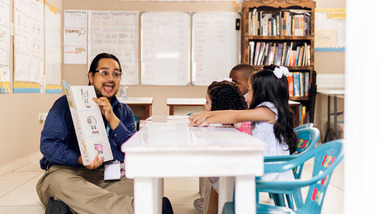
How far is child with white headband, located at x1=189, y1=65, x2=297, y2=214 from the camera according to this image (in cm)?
179

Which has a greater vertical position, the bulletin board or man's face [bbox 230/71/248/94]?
the bulletin board

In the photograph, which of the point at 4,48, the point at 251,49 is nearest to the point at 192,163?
the point at 4,48

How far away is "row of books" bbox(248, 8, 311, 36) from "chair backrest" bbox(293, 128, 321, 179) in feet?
10.2

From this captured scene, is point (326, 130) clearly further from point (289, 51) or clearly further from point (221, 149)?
point (221, 149)

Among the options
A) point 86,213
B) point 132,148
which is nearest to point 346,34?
point 132,148

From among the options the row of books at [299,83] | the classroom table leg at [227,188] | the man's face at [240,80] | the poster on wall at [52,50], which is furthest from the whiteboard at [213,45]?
the classroom table leg at [227,188]

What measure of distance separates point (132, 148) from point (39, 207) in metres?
1.78

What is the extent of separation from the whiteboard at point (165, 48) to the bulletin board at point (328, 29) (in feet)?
5.81

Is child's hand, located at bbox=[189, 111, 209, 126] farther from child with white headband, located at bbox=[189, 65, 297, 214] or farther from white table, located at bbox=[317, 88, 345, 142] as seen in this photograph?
white table, located at bbox=[317, 88, 345, 142]

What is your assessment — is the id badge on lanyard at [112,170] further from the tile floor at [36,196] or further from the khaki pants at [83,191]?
the tile floor at [36,196]

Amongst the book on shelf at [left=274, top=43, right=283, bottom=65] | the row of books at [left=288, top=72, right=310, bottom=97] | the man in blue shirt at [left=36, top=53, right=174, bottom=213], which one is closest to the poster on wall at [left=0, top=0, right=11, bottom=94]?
the man in blue shirt at [left=36, top=53, right=174, bottom=213]

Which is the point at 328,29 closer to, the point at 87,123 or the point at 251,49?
the point at 251,49

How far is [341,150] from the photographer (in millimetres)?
1198

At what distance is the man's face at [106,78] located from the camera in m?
2.10
